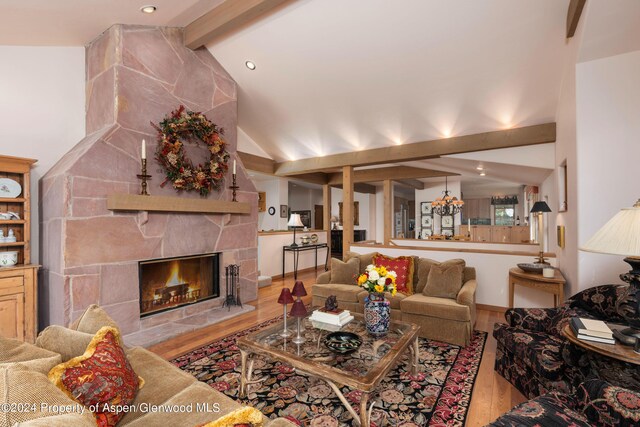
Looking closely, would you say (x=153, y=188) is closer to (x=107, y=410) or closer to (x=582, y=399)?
(x=107, y=410)

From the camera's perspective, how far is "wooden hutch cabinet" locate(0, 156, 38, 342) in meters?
2.73

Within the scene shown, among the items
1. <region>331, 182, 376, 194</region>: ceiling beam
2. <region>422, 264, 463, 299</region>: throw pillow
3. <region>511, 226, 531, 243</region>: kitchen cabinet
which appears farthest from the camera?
<region>331, 182, 376, 194</region>: ceiling beam

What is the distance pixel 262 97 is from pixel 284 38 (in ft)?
4.12

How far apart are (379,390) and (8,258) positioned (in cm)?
347

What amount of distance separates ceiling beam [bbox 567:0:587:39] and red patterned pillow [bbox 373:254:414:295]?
2.75 m

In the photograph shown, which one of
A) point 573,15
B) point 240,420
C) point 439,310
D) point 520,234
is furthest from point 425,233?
point 240,420

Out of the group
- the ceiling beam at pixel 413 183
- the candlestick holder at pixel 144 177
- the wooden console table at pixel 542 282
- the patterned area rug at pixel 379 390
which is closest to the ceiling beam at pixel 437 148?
the wooden console table at pixel 542 282

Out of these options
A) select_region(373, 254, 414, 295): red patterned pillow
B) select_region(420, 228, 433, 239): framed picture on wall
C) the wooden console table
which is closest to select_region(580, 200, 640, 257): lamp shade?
the wooden console table

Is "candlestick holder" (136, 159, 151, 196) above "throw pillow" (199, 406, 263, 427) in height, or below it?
above

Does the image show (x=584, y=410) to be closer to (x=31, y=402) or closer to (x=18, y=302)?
(x=31, y=402)

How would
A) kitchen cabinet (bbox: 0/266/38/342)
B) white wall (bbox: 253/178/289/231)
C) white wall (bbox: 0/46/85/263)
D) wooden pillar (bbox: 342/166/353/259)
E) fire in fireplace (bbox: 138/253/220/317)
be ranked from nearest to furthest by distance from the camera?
kitchen cabinet (bbox: 0/266/38/342)
white wall (bbox: 0/46/85/263)
fire in fireplace (bbox: 138/253/220/317)
wooden pillar (bbox: 342/166/353/259)
white wall (bbox: 253/178/289/231)

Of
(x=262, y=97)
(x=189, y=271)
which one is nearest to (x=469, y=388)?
(x=189, y=271)

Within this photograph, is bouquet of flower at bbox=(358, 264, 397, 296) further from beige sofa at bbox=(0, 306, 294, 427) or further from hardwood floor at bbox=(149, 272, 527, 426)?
beige sofa at bbox=(0, 306, 294, 427)

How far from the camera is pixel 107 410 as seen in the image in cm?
131
